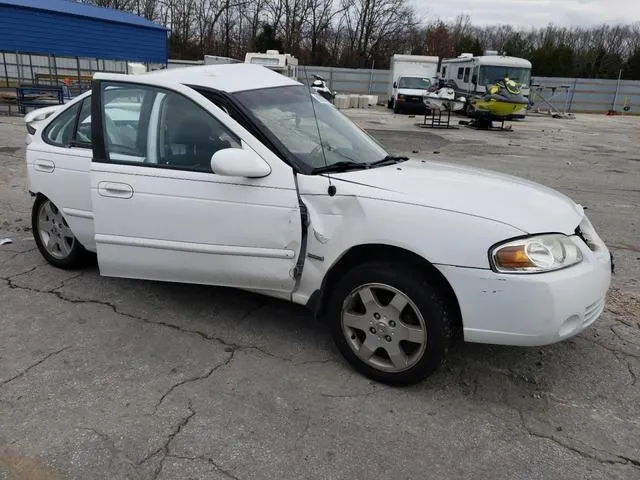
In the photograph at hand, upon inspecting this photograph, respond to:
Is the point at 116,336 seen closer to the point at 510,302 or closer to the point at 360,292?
the point at 360,292

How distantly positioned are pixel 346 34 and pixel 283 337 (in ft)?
184

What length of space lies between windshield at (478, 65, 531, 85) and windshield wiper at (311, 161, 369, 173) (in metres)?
24.7

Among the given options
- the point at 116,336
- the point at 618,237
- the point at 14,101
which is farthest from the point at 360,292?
the point at 14,101

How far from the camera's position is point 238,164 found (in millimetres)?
3129

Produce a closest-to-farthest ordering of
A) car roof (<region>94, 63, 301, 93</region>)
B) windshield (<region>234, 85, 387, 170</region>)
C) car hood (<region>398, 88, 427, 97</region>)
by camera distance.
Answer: windshield (<region>234, 85, 387, 170</region>) < car roof (<region>94, 63, 301, 93</region>) < car hood (<region>398, 88, 427, 97</region>)

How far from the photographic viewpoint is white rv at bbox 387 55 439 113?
28.2 m

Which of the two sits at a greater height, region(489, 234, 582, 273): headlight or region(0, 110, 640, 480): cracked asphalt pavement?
region(489, 234, 582, 273): headlight

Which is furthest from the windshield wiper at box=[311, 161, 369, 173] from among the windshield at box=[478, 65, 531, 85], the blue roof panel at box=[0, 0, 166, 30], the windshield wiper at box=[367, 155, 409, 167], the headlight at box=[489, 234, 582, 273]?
the windshield at box=[478, 65, 531, 85]

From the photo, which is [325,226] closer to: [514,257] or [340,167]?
[340,167]

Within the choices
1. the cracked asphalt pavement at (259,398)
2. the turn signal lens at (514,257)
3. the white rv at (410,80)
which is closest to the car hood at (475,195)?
the turn signal lens at (514,257)

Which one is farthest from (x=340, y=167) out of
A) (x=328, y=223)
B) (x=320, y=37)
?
(x=320, y=37)

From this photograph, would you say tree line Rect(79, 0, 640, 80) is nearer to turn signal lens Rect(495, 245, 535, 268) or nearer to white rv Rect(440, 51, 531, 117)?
white rv Rect(440, 51, 531, 117)

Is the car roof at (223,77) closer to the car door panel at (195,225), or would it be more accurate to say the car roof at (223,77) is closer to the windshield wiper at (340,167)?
the car door panel at (195,225)

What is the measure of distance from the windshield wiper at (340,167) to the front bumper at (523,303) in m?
0.93
